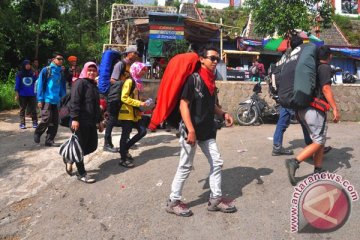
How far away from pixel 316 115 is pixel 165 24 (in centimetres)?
955

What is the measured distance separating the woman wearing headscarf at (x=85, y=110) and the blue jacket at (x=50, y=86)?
2.17m

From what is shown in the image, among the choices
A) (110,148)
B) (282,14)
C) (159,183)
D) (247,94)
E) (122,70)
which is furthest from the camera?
(282,14)

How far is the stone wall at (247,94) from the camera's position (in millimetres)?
10176

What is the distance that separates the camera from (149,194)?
4.95m

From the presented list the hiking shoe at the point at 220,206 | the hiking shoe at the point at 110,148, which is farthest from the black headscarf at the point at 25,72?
the hiking shoe at the point at 220,206

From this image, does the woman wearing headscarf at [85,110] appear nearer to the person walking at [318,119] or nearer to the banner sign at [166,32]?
the person walking at [318,119]

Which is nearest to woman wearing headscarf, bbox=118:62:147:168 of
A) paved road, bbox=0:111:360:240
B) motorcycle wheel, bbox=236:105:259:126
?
paved road, bbox=0:111:360:240

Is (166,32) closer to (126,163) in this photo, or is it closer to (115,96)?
(115,96)

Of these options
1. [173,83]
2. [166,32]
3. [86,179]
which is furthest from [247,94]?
[173,83]

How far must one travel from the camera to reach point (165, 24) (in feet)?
44.4

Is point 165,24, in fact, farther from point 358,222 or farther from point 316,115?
point 358,222

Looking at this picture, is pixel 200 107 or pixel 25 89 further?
pixel 25 89
